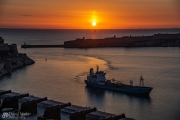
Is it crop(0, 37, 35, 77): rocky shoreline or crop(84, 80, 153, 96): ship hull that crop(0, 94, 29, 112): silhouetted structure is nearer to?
crop(84, 80, 153, 96): ship hull

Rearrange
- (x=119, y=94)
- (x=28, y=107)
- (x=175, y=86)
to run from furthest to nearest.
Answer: (x=175, y=86), (x=119, y=94), (x=28, y=107)

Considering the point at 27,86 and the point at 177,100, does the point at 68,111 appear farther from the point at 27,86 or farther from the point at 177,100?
the point at 27,86

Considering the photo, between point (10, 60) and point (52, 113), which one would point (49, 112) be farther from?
point (10, 60)

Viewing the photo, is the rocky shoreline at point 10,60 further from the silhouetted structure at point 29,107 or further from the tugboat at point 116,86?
the silhouetted structure at point 29,107

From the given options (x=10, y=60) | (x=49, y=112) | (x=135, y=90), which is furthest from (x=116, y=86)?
(x=10, y=60)

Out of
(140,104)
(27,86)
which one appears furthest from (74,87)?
(140,104)

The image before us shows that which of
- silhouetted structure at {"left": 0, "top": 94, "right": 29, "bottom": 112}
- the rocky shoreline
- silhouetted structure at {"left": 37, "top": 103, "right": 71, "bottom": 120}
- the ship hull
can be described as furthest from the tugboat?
silhouetted structure at {"left": 37, "top": 103, "right": 71, "bottom": 120}

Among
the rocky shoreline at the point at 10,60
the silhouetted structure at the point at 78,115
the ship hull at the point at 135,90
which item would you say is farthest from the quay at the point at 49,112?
the rocky shoreline at the point at 10,60

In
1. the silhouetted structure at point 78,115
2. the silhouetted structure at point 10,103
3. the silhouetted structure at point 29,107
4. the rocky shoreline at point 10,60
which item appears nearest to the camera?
the silhouetted structure at point 78,115

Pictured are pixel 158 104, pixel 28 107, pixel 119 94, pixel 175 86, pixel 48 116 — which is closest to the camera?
pixel 48 116
